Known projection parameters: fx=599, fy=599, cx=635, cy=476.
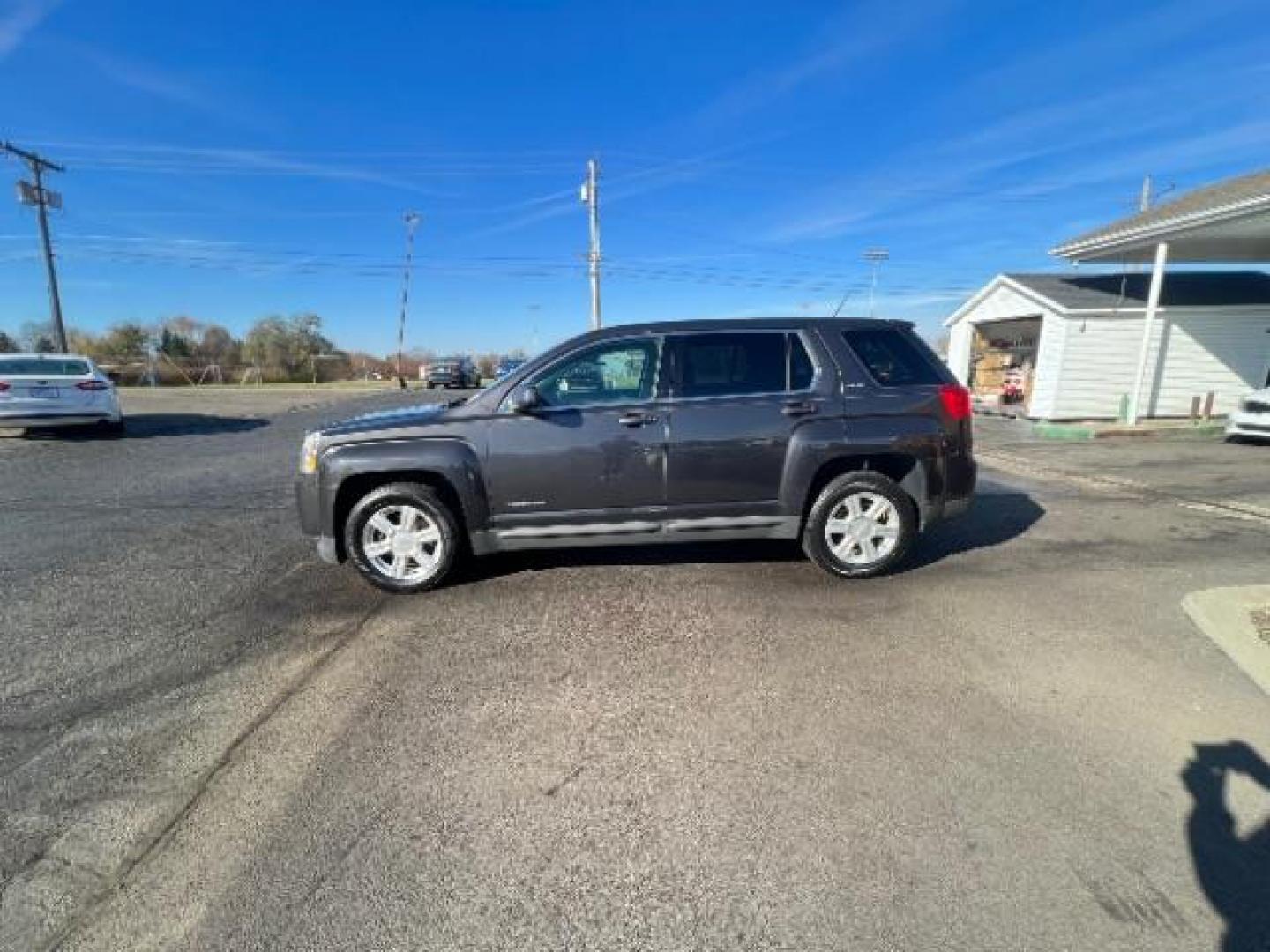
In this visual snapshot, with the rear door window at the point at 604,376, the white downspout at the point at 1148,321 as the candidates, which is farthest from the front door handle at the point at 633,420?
the white downspout at the point at 1148,321

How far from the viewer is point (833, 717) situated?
2.76 meters

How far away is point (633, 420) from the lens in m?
4.23

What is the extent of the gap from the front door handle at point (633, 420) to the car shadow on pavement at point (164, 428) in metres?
12.9

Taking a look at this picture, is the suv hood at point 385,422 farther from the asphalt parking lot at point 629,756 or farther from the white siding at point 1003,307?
the white siding at point 1003,307

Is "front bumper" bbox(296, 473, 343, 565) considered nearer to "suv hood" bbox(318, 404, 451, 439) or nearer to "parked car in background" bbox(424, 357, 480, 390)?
"suv hood" bbox(318, 404, 451, 439)

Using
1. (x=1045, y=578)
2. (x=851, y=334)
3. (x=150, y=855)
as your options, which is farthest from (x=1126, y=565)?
(x=150, y=855)

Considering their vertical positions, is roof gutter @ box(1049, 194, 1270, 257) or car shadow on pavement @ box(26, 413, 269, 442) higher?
roof gutter @ box(1049, 194, 1270, 257)

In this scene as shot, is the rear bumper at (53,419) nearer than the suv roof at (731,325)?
No

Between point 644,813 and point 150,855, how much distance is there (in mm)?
1693

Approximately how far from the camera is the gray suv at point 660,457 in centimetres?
421

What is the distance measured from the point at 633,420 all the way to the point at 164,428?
14.8 m

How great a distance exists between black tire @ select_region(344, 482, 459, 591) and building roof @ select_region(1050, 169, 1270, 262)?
14.1m

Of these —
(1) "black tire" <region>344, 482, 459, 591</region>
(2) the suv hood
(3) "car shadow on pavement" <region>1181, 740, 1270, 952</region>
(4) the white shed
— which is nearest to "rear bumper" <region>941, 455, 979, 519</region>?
(3) "car shadow on pavement" <region>1181, 740, 1270, 952</region>

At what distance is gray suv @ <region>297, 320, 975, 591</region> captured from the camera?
4207 millimetres
